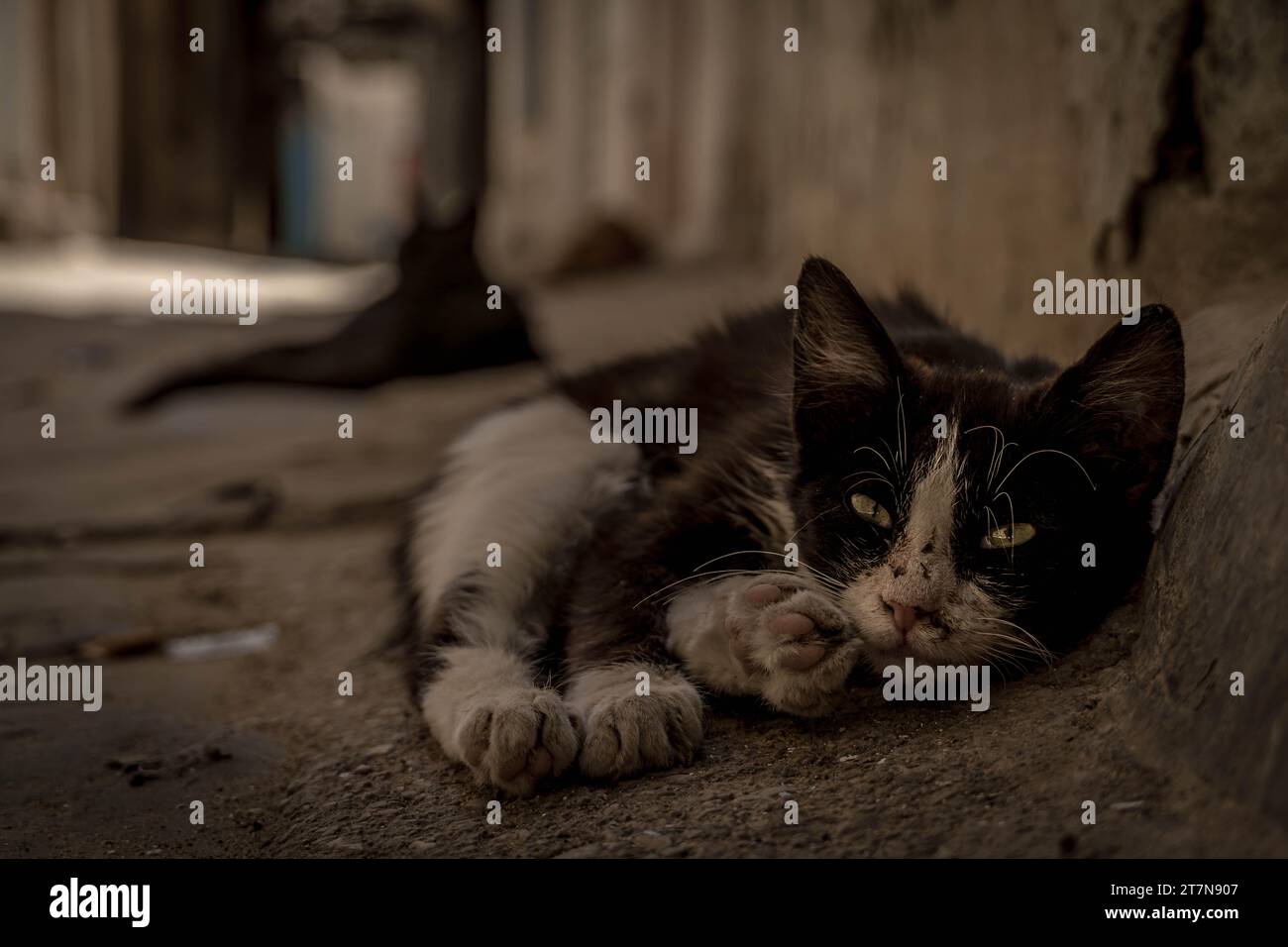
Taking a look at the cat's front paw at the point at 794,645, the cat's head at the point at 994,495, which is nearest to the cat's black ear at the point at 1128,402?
the cat's head at the point at 994,495

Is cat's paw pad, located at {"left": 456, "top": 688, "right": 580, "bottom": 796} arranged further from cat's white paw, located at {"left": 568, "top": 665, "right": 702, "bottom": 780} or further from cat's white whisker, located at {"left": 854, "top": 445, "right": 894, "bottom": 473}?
cat's white whisker, located at {"left": 854, "top": 445, "right": 894, "bottom": 473}

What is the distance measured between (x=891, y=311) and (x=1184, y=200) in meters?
0.69

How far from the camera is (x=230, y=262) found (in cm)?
1205

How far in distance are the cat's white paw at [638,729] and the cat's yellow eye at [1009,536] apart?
0.56 meters

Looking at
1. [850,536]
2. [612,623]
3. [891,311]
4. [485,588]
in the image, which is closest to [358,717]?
[485,588]

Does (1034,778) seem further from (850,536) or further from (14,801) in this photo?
(14,801)

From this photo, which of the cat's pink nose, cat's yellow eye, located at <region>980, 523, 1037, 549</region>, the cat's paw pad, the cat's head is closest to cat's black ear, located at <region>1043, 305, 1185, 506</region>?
the cat's head

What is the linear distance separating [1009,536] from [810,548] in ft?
1.24

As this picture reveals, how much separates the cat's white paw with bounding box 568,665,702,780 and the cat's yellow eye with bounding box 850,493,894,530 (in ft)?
1.39

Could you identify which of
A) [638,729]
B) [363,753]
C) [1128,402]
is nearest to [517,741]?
[638,729]

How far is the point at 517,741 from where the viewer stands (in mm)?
1930

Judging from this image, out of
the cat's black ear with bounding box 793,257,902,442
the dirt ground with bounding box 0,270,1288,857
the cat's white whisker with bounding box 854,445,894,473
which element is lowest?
the dirt ground with bounding box 0,270,1288,857

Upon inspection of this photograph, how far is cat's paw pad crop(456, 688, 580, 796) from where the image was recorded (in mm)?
1931

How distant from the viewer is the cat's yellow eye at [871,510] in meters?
2.05
